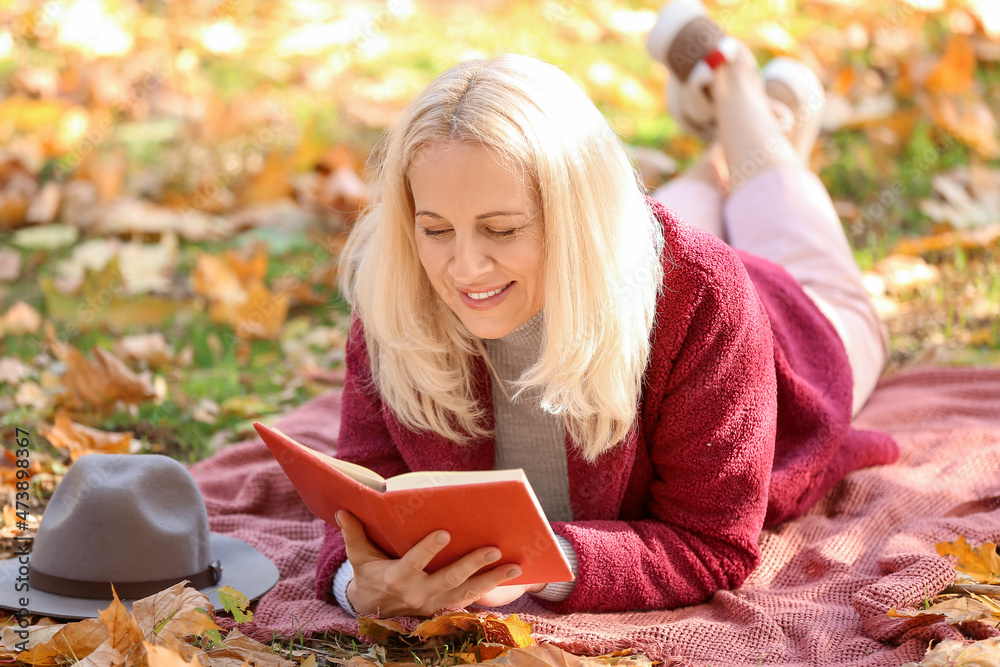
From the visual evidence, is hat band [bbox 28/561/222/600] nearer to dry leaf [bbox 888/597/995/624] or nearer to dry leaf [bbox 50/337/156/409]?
dry leaf [bbox 50/337/156/409]

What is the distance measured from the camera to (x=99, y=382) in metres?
2.93

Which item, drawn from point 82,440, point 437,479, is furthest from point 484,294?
point 82,440

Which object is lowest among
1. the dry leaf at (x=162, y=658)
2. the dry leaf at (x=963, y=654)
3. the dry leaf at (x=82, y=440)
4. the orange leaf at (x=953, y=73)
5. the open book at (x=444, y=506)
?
the dry leaf at (x=82, y=440)

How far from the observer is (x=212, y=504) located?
2.48 metres

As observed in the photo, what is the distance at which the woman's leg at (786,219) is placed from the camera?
2.85 metres

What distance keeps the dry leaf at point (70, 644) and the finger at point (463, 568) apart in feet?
1.92

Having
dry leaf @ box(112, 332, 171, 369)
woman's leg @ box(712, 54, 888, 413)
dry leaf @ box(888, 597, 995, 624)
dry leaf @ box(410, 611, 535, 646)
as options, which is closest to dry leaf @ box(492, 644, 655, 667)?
dry leaf @ box(410, 611, 535, 646)

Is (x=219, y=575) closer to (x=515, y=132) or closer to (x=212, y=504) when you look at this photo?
(x=212, y=504)

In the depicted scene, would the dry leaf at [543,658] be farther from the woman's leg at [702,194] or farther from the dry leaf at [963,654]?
the woman's leg at [702,194]

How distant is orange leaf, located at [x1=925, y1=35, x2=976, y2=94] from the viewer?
171 inches

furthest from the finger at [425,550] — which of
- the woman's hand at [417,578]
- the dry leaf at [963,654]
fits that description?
the dry leaf at [963,654]

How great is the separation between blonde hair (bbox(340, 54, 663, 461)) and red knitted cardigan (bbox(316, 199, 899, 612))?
57mm

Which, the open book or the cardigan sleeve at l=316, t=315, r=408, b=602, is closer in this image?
the open book

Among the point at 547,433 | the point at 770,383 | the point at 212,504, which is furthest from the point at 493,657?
the point at 212,504
